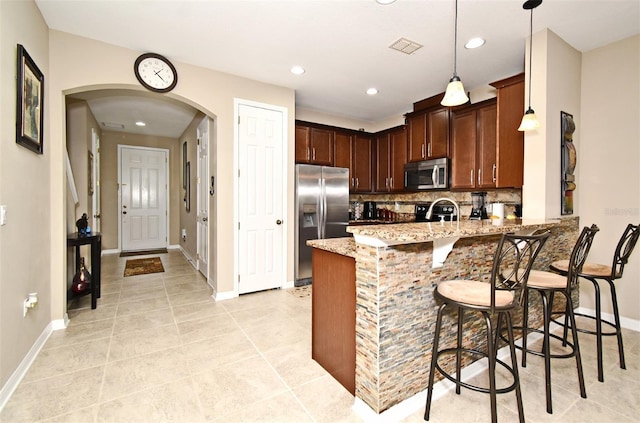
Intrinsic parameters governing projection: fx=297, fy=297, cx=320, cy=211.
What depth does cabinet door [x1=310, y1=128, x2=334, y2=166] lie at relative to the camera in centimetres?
461

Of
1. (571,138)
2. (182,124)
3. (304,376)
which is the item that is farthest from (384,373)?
(182,124)

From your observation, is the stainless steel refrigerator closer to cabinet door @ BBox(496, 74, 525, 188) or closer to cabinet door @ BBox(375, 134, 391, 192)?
cabinet door @ BBox(375, 134, 391, 192)

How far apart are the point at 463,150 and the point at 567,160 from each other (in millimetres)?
1130

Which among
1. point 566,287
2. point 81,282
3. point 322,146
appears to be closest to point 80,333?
point 81,282

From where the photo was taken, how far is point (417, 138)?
14.4ft

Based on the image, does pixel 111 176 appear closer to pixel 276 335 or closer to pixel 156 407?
pixel 276 335

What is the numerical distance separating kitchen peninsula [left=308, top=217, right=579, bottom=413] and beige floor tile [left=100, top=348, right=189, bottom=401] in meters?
1.07

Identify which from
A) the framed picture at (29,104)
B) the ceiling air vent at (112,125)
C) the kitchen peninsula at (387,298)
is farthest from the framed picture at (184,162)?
the kitchen peninsula at (387,298)

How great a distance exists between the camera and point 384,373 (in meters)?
1.60

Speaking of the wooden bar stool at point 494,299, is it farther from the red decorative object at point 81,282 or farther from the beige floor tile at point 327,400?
the red decorative object at point 81,282

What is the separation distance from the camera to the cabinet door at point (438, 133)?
397 cm

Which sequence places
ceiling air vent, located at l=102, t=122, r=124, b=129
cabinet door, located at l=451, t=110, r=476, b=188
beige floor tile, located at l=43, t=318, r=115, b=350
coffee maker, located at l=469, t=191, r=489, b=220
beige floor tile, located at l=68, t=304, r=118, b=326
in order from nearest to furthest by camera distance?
beige floor tile, located at l=43, t=318, r=115, b=350
beige floor tile, located at l=68, t=304, r=118, b=326
cabinet door, located at l=451, t=110, r=476, b=188
coffee maker, located at l=469, t=191, r=489, b=220
ceiling air vent, located at l=102, t=122, r=124, b=129

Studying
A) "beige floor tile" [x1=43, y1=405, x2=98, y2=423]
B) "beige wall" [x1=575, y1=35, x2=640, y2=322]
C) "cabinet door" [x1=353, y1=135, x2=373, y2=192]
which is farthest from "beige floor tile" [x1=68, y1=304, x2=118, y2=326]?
"beige wall" [x1=575, y1=35, x2=640, y2=322]

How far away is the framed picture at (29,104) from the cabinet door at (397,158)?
4.24 m
